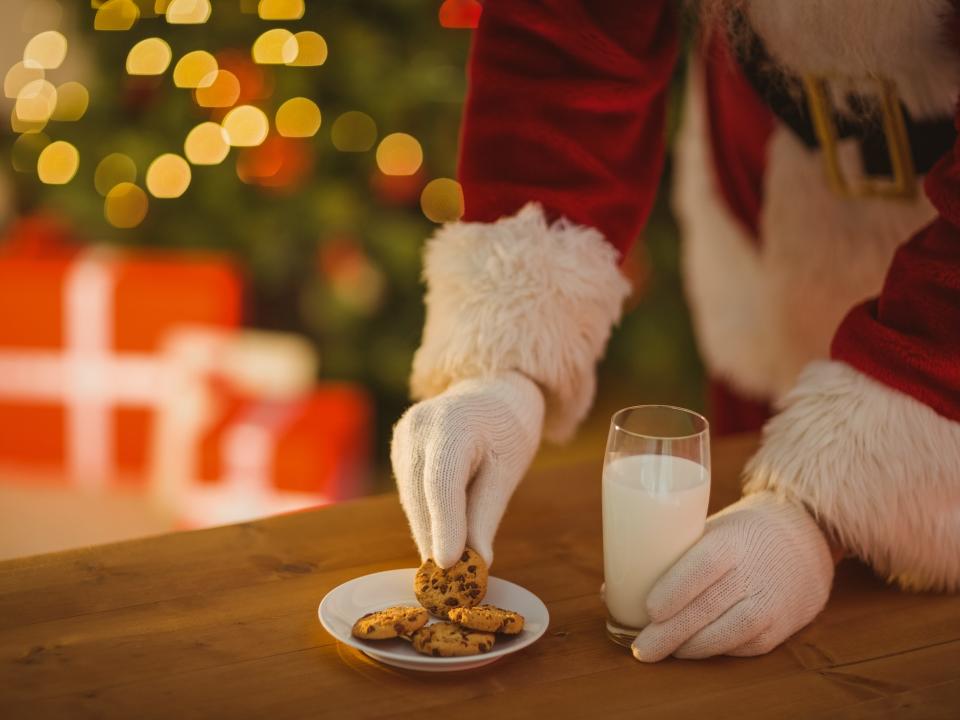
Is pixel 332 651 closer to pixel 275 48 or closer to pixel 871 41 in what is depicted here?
pixel 871 41

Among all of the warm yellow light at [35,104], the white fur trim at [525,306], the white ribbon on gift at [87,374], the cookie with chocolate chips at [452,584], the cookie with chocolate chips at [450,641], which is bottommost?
the white ribbon on gift at [87,374]

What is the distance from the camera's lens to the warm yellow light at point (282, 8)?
2.04m

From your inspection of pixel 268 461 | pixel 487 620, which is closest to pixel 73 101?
pixel 268 461

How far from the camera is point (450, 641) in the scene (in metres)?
0.66

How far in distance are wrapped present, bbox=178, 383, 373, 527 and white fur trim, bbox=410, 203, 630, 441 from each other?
1.03m

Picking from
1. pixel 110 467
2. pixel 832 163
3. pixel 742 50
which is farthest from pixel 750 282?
pixel 110 467

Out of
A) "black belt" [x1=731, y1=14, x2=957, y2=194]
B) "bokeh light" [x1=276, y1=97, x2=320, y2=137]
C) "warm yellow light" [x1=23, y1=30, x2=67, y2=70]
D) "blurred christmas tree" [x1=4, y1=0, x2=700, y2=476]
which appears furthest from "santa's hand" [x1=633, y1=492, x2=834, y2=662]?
"warm yellow light" [x1=23, y1=30, x2=67, y2=70]

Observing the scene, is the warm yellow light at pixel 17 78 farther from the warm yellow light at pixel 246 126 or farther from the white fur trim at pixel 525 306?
the white fur trim at pixel 525 306

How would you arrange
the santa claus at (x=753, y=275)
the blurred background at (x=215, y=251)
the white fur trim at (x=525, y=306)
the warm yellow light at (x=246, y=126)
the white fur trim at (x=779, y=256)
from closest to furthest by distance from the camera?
the santa claus at (x=753, y=275) < the white fur trim at (x=525, y=306) < the white fur trim at (x=779, y=256) < the blurred background at (x=215, y=251) < the warm yellow light at (x=246, y=126)

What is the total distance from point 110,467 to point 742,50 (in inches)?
62.4

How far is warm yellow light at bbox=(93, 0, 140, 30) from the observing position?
6.97 feet

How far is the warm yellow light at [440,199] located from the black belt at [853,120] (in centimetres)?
118

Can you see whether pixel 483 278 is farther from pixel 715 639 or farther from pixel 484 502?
pixel 715 639

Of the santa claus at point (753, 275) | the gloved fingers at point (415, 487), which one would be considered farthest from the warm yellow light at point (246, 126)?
the gloved fingers at point (415, 487)
